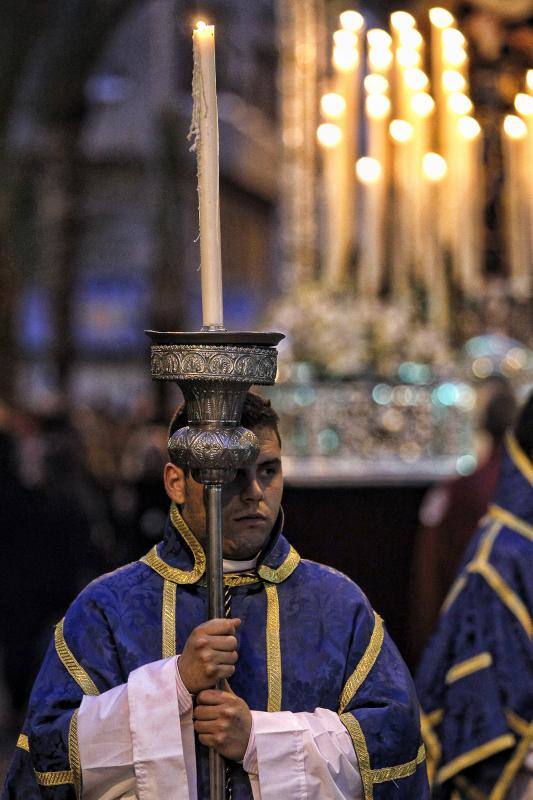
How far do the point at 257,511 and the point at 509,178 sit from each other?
639 cm

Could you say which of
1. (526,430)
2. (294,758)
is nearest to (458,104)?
(526,430)

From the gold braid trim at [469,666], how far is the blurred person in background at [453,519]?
2.60m

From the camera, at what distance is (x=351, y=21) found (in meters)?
9.12

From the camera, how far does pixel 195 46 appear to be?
2771 mm

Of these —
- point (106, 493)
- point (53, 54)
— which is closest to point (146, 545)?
point (106, 493)

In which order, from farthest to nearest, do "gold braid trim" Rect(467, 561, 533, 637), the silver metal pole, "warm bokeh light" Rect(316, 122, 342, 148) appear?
"warm bokeh light" Rect(316, 122, 342, 148), "gold braid trim" Rect(467, 561, 533, 637), the silver metal pole

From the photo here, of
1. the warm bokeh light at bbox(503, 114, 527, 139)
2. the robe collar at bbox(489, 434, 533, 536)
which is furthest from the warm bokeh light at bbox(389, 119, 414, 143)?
the robe collar at bbox(489, 434, 533, 536)

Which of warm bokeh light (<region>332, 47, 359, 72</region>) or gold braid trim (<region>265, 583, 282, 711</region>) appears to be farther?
warm bokeh light (<region>332, 47, 359, 72</region>)

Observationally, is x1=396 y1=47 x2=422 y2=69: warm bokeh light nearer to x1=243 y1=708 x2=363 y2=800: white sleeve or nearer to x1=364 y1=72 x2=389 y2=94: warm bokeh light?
x1=364 y1=72 x2=389 y2=94: warm bokeh light

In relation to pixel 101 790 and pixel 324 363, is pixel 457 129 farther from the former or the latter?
pixel 101 790

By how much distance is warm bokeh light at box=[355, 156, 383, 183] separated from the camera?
8273 millimetres

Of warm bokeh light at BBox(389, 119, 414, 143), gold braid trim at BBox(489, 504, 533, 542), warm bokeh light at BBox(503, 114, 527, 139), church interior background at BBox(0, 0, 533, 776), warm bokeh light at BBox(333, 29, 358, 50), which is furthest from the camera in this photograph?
warm bokeh light at BBox(333, 29, 358, 50)

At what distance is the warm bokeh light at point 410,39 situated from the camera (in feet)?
28.2

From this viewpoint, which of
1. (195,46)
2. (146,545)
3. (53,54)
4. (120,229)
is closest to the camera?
(195,46)
